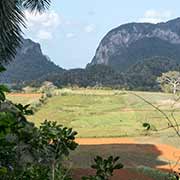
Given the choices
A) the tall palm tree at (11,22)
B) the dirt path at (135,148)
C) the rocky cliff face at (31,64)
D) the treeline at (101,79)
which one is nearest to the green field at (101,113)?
the dirt path at (135,148)

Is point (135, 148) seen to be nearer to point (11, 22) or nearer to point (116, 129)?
point (116, 129)

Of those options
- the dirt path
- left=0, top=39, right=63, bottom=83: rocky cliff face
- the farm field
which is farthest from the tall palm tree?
left=0, top=39, right=63, bottom=83: rocky cliff face

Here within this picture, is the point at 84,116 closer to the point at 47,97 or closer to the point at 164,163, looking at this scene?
the point at 47,97

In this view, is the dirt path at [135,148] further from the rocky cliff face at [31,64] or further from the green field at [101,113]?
the rocky cliff face at [31,64]

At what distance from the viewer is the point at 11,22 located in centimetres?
722

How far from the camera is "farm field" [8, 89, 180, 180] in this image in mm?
13695

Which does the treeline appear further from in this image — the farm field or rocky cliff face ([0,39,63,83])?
rocky cliff face ([0,39,63,83])

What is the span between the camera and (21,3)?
27.2ft

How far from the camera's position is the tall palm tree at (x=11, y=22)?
6.73m

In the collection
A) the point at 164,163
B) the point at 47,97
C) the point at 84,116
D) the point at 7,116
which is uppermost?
the point at 47,97

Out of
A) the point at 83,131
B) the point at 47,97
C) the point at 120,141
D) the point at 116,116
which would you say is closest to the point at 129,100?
the point at 47,97

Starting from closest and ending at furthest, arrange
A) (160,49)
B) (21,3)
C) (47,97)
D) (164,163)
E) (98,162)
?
(98,162), (21,3), (164,163), (47,97), (160,49)

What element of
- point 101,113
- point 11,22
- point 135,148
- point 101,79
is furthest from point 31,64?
point 11,22

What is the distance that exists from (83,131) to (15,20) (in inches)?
606
